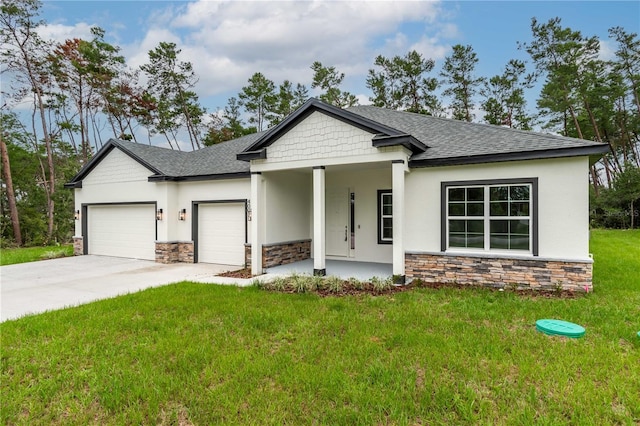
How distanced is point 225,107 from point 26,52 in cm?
1211

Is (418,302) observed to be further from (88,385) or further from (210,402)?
(88,385)

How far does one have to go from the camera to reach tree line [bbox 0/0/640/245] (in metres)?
20.5

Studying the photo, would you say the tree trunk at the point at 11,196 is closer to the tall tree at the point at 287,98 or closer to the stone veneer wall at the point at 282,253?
the tall tree at the point at 287,98

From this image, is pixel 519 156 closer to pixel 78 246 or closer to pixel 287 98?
pixel 78 246

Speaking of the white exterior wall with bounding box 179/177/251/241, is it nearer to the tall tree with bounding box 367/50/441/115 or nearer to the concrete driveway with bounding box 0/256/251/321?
the concrete driveway with bounding box 0/256/251/321

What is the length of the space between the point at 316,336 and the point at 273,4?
1130 cm

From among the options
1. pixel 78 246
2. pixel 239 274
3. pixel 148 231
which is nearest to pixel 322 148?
pixel 239 274

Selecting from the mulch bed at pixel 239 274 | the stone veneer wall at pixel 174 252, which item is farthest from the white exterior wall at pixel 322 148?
the stone veneer wall at pixel 174 252

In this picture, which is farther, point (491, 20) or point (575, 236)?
point (491, 20)

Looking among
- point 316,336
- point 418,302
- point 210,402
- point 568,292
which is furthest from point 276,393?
point 568,292

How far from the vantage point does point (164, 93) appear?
2527 centimetres

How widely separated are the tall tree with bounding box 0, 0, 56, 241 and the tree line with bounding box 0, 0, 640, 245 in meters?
0.06

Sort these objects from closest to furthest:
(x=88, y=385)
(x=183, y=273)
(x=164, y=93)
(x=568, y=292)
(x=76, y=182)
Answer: (x=88, y=385)
(x=568, y=292)
(x=183, y=273)
(x=76, y=182)
(x=164, y=93)

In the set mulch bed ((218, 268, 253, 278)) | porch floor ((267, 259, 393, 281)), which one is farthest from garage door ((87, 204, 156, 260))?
porch floor ((267, 259, 393, 281))
